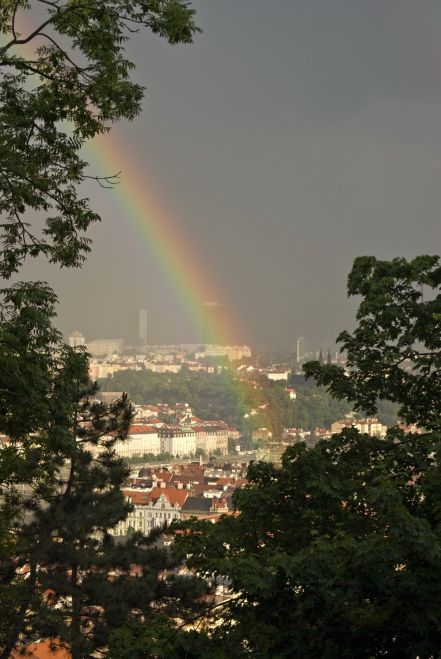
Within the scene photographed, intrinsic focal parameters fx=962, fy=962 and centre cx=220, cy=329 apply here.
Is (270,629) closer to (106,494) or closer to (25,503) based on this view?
(25,503)

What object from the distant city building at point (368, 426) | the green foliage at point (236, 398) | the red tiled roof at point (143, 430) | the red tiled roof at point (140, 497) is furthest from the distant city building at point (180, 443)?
the red tiled roof at point (140, 497)

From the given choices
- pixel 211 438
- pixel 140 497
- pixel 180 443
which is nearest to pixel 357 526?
pixel 140 497

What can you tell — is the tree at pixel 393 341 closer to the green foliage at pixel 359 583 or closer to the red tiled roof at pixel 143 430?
the green foliage at pixel 359 583

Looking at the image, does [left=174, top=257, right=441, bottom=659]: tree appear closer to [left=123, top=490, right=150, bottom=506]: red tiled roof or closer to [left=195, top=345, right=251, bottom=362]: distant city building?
[left=123, top=490, right=150, bottom=506]: red tiled roof

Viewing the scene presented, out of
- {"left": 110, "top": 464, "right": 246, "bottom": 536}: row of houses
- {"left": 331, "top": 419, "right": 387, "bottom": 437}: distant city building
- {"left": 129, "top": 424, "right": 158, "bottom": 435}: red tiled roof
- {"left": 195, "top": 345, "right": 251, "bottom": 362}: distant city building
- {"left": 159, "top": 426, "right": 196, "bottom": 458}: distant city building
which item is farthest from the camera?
{"left": 195, "top": 345, "right": 251, "bottom": 362}: distant city building

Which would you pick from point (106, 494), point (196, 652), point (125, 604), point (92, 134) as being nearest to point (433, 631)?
point (196, 652)

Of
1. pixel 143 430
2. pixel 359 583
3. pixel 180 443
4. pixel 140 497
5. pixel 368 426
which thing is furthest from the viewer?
pixel 180 443

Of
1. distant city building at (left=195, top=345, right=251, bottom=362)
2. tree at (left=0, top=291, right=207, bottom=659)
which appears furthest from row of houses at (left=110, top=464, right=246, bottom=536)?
distant city building at (left=195, top=345, right=251, bottom=362)

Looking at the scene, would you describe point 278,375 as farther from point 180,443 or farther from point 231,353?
point 231,353

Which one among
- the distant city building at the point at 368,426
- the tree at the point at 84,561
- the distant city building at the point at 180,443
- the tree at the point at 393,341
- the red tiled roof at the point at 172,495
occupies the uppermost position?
the tree at the point at 393,341
